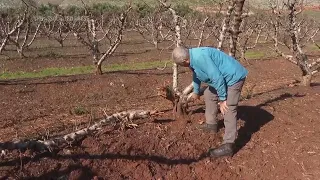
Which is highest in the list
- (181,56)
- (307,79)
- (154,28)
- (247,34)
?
(181,56)

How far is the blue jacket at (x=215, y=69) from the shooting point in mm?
5328

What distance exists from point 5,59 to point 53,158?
54.7ft

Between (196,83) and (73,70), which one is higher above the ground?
(196,83)

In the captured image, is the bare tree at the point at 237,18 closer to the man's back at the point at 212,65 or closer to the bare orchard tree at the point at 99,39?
the man's back at the point at 212,65

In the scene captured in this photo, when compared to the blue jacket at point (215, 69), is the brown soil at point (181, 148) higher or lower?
lower

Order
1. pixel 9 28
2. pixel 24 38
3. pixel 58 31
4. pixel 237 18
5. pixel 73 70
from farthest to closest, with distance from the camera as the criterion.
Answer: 1. pixel 58 31
2. pixel 24 38
3. pixel 9 28
4. pixel 73 70
5. pixel 237 18

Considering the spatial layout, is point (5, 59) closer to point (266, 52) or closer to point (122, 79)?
point (122, 79)

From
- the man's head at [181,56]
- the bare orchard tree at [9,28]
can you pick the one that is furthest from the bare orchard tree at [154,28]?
the man's head at [181,56]

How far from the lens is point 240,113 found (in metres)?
7.20

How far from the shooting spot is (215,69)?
5312mm

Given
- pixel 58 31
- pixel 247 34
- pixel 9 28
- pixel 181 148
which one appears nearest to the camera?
pixel 181 148

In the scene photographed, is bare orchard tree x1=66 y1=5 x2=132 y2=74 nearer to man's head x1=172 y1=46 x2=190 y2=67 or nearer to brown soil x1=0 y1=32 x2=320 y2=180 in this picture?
brown soil x1=0 y1=32 x2=320 y2=180

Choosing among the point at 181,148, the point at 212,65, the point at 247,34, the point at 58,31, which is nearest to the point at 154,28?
the point at 58,31

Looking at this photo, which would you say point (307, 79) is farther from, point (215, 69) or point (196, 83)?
point (215, 69)
